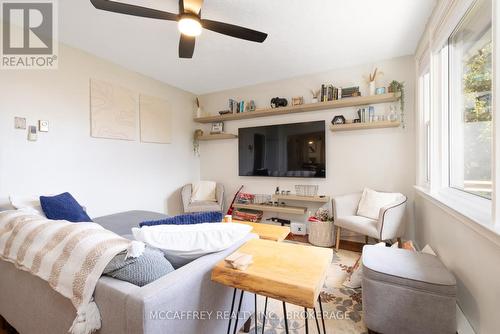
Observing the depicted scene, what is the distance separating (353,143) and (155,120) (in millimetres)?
3014

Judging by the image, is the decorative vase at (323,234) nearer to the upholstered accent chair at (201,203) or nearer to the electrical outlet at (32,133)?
the upholstered accent chair at (201,203)

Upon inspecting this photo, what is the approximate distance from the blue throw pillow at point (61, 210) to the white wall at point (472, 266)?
284 centimetres

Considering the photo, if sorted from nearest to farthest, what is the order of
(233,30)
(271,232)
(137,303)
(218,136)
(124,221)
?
(137,303) → (233,30) → (271,232) → (124,221) → (218,136)

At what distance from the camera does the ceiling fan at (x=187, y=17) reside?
1531 mm

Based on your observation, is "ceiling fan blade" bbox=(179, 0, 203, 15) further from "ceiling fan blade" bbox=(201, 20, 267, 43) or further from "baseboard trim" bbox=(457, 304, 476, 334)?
"baseboard trim" bbox=(457, 304, 476, 334)

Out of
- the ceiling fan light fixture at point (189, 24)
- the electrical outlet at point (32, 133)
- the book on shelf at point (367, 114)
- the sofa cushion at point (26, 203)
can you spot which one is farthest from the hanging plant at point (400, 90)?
the electrical outlet at point (32, 133)

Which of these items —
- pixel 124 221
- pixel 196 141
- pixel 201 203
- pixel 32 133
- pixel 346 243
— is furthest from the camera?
pixel 196 141

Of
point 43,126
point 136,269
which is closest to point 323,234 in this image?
point 136,269

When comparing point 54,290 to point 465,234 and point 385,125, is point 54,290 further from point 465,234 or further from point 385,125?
point 385,125

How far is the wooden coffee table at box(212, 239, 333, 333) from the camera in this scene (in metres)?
0.80

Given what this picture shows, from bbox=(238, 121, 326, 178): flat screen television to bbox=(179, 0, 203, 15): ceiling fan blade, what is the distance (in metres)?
2.07

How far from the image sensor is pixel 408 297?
1.30 meters

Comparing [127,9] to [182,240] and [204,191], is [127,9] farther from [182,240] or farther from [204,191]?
[204,191]

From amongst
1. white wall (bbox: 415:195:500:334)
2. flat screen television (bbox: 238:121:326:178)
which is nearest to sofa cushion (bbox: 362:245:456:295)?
white wall (bbox: 415:195:500:334)
